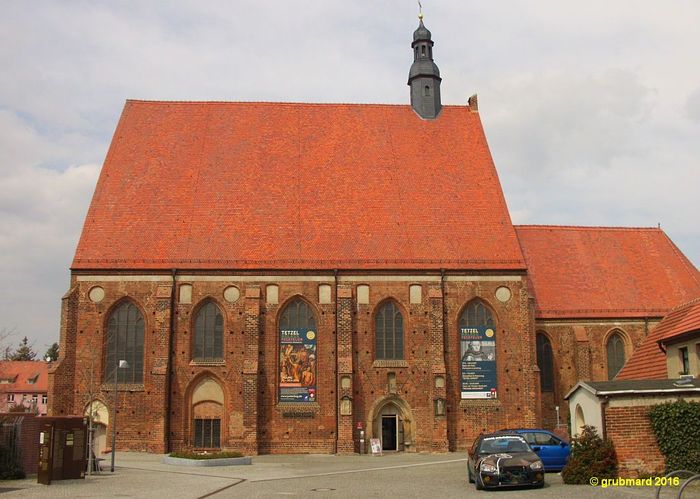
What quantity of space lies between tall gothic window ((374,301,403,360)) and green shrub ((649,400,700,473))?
655 inches

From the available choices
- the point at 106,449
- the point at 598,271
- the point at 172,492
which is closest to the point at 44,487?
the point at 172,492

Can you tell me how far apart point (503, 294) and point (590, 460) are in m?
16.7

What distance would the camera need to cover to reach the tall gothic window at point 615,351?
38.3 meters

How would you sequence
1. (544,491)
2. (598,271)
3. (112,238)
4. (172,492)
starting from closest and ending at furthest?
(544,491) < (172,492) < (112,238) < (598,271)

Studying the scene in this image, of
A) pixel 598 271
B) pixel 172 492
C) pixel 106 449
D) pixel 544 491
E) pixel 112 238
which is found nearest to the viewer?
pixel 544 491

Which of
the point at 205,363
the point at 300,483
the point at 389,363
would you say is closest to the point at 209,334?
the point at 205,363

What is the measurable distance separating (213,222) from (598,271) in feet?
66.5

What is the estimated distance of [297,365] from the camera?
34.0 metres

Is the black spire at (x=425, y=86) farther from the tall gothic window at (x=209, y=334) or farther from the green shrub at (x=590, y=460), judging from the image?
the green shrub at (x=590, y=460)

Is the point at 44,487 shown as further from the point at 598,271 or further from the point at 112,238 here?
the point at 598,271

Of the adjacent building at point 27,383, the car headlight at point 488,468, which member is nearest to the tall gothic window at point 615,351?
the car headlight at point 488,468

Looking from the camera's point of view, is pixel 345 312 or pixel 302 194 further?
pixel 302 194

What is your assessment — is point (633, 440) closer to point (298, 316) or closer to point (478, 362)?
point (478, 362)

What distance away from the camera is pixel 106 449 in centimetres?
3288
